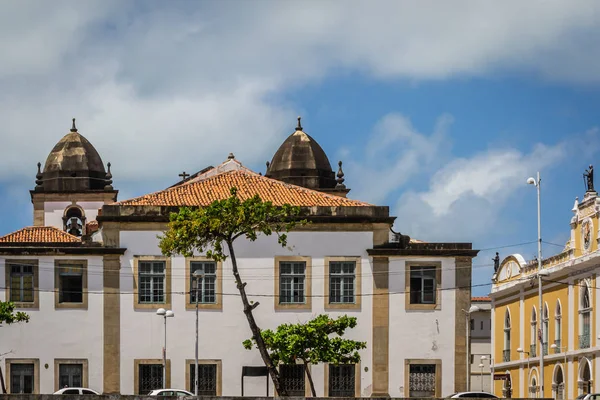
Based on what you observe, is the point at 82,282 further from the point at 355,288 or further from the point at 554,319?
the point at 554,319

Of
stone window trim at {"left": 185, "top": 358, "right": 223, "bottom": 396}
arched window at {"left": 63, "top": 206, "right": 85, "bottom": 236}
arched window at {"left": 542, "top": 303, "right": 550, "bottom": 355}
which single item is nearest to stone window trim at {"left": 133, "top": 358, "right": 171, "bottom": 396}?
stone window trim at {"left": 185, "top": 358, "right": 223, "bottom": 396}

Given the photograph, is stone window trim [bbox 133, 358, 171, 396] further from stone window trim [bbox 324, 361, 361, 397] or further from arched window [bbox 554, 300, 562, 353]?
arched window [bbox 554, 300, 562, 353]

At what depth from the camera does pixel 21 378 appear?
2259 inches

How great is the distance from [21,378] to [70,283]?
4.12m

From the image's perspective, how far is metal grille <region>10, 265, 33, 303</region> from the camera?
57812 millimetres

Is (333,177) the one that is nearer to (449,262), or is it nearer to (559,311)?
(559,311)

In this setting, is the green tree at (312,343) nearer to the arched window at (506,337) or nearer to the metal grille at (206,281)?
the metal grille at (206,281)

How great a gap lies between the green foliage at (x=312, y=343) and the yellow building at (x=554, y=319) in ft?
39.9

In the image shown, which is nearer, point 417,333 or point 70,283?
point 417,333

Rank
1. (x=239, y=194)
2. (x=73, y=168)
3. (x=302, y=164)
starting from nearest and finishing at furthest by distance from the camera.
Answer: (x=239, y=194), (x=302, y=164), (x=73, y=168)

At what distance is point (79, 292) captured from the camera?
58.0 m

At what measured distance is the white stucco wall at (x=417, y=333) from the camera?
57781mm

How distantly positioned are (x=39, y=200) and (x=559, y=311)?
31.0 m

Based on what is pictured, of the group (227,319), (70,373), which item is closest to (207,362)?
(227,319)
